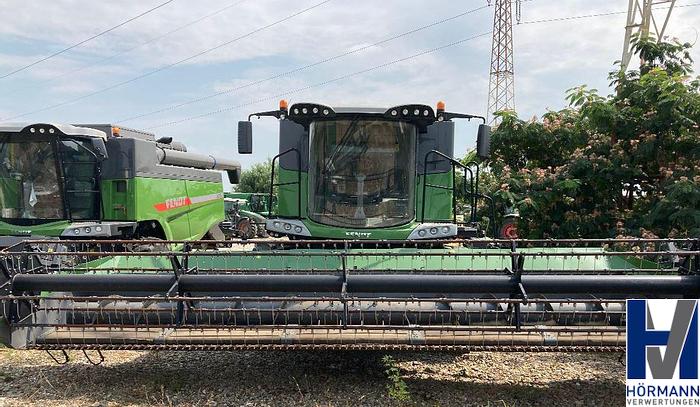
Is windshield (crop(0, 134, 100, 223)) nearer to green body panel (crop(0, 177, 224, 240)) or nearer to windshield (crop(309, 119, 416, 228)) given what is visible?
green body panel (crop(0, 177, 224, 240))

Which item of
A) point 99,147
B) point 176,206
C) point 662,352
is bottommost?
point 662,352

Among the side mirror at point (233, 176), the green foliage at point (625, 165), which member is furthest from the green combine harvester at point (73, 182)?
the green foliage at point (625, 165)

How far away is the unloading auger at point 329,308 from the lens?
312 cm

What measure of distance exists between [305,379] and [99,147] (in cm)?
463

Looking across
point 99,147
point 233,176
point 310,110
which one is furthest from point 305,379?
point 233,176

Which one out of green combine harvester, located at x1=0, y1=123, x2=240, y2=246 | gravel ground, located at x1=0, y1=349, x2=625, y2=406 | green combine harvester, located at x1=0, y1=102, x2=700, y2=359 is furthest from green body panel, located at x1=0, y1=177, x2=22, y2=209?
green combine harvester, located at x1=0, y1=102, x2=700, y2=359

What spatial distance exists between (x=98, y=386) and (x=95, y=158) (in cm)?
395

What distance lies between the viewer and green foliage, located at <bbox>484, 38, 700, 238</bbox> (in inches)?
231

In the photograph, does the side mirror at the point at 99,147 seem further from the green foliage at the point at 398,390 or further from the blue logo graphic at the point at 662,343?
the blue logo graphic at the point at 662,343

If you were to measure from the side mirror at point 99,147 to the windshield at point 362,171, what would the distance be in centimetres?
325

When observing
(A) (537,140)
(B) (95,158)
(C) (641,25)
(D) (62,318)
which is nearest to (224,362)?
(D) (62,318)

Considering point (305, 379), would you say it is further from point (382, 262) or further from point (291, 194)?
point (291, 194)

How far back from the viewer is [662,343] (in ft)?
10.1

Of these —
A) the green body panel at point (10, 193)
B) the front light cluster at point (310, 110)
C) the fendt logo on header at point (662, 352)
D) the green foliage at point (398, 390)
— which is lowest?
the green foliage at point (398, 390)
